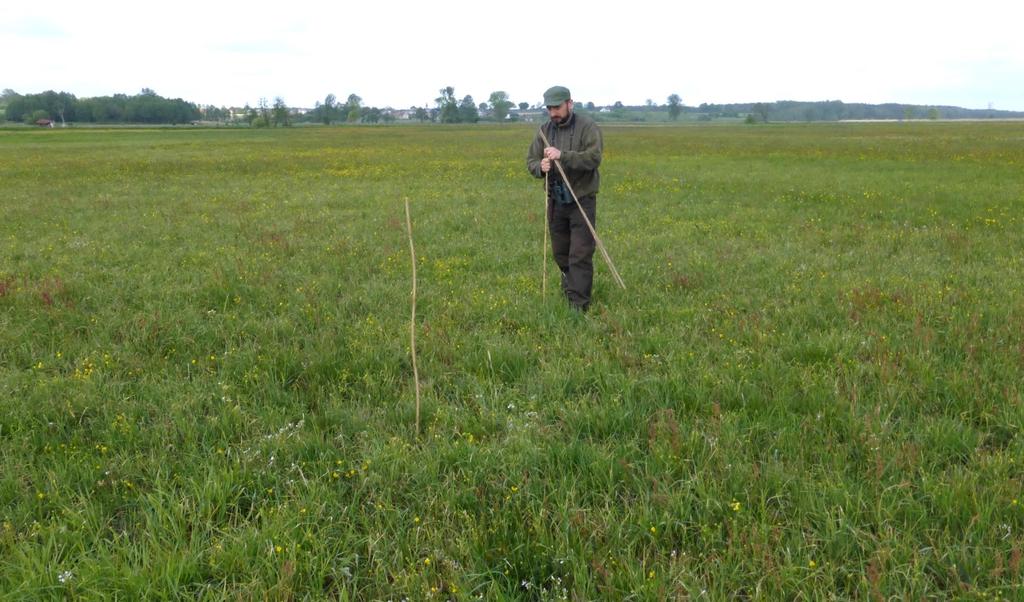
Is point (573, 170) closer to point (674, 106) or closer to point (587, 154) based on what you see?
point (587, 154)

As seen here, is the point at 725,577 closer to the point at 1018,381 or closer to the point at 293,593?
the point at 293,593

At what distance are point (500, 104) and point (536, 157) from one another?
13573 cm

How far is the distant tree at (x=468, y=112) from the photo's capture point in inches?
5891

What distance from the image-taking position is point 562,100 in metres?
6.88

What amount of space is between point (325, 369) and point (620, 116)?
596ft

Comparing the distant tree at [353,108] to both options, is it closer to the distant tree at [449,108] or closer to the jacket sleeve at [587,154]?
the distant tree at [449,108]

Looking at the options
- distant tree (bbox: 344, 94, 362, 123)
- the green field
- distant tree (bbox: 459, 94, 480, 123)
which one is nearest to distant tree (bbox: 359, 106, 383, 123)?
distant tree (bbox: 344, 94, 362, 123)

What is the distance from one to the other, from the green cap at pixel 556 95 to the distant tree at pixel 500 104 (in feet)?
437

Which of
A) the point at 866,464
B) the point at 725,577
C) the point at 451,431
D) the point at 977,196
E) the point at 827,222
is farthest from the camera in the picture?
the point at 977,196

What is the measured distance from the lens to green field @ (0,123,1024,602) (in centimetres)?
310

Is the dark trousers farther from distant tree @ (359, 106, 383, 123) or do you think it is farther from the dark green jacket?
distant tree @ (359, 106, 383, 123)

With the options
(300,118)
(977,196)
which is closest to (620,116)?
(300,118)

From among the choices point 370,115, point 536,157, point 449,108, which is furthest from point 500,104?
point 536,157

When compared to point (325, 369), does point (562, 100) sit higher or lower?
higher
